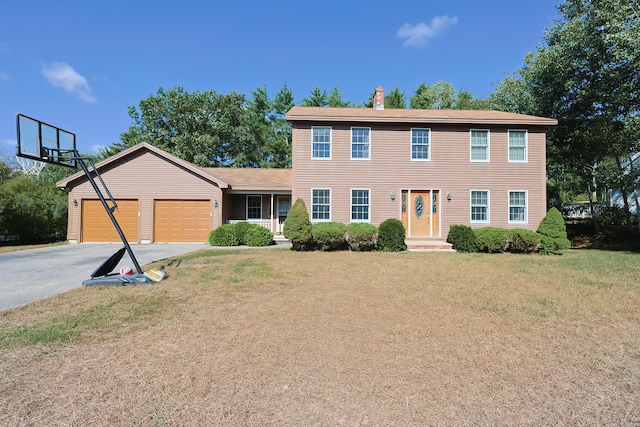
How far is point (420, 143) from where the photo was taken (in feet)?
46.4

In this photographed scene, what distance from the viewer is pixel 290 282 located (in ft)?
22.0

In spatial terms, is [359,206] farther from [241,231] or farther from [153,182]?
[153,182]

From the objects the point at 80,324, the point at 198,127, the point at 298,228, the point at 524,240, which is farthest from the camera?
the point at 198,127

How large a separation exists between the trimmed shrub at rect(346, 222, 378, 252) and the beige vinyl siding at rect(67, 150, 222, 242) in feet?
23.9

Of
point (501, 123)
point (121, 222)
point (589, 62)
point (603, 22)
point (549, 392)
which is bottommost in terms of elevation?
point (549, 392)

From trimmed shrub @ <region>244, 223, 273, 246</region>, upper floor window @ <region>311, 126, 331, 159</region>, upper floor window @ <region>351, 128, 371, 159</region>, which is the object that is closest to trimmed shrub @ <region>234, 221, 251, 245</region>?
trimmed shrub @ <region>244, 223, 273, 246</region>

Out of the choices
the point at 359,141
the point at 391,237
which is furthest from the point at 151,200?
the point at 391,237

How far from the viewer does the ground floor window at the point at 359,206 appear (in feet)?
45.5

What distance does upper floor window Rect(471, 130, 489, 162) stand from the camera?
14141 mm

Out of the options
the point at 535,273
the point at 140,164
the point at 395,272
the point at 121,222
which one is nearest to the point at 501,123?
the point at 535,273

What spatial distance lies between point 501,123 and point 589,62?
477 centimetres

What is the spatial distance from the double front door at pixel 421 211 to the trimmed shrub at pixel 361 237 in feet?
9.00

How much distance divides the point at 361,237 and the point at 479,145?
23.9ft

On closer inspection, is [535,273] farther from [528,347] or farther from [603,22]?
Result: [603,22]
